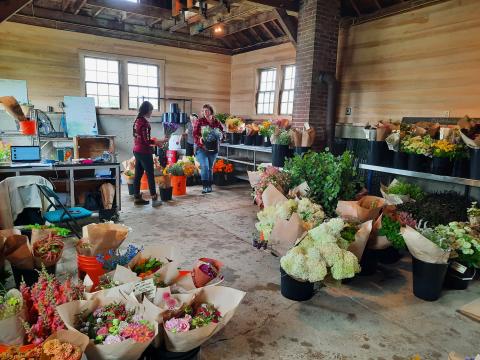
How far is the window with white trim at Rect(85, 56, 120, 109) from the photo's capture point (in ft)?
24.9

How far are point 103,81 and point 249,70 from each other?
12.2 ft

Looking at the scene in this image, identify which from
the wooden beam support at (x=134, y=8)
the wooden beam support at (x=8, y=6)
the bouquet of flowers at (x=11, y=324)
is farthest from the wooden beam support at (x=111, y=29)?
the bouquet of flowers at (x=11, y=324)

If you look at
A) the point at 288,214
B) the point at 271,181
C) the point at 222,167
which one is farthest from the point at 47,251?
the point at 222,167

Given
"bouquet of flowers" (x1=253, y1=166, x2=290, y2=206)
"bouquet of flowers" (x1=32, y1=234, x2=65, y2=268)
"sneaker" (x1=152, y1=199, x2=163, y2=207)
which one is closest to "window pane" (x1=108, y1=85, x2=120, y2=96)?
"sneaker" (x1=152, y1=199, x2=163, y2=207)

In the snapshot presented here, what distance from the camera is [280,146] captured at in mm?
5535

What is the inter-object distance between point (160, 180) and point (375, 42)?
4.52 metres

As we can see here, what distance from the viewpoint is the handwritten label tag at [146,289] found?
179cm

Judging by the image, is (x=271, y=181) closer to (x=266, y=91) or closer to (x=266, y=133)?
(x=266, y=133)

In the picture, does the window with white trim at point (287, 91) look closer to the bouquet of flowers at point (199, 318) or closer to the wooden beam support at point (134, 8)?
the wooden beam support at point (134, 8)

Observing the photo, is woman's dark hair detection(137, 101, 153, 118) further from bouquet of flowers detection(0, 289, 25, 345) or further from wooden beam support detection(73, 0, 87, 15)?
bouquet of flowers detection(0, 289, 25, 345)

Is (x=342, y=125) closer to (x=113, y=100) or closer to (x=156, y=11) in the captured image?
(x=156, y=11)

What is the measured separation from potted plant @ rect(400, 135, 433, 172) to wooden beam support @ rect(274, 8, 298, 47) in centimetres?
301

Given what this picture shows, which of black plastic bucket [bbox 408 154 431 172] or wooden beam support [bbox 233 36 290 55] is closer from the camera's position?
black plastic bucket [bbox 408 154 431 172]

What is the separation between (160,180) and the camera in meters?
5.87
